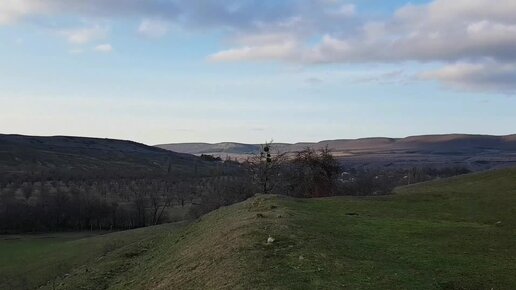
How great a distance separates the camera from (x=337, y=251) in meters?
21.3

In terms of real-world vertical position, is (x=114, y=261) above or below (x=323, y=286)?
below

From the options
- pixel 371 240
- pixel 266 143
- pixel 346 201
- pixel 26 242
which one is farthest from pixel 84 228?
pixel 371 240

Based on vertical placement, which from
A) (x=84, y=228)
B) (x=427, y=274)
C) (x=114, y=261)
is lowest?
(x=84, y=228)

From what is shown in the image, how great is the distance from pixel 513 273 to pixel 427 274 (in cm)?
318

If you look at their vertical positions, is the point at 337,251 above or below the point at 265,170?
below

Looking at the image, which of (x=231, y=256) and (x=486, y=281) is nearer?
(x=486, y=281)

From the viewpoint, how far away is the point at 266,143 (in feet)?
322

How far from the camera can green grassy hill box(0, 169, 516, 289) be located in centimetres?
1756

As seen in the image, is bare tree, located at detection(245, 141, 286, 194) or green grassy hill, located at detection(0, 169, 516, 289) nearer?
green grassy hill, located at detection(0, 169, 516, 289)

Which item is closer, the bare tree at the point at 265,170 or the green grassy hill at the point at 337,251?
the green grassy hill at the point at 337,251

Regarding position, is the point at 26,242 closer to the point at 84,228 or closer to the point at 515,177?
the point at 84,228

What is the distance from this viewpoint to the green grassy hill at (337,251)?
691 inches

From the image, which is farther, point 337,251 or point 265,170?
point 265,170

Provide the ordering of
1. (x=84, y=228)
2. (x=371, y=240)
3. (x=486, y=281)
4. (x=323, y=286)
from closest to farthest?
(x=323, y=286) < (x=486, y=281) < (x=371, y=240) < (x=84, y=228)
